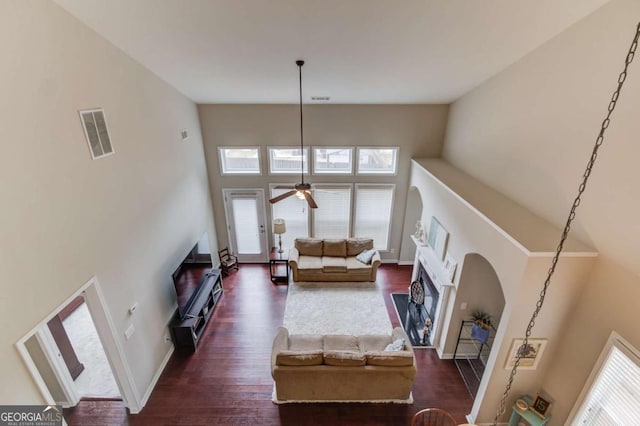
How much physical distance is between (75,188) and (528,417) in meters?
6.10

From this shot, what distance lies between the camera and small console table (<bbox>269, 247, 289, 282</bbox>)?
7.27m

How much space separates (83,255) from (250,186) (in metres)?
4.43

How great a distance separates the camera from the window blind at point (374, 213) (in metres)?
7.53

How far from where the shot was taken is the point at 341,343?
4.88 metres

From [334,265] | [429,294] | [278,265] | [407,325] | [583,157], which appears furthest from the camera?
[278,265]

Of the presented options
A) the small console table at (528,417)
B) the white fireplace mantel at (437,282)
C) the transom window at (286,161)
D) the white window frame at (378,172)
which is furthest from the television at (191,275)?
the small console table at (528,417)

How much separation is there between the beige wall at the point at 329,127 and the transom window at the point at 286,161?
0.18m

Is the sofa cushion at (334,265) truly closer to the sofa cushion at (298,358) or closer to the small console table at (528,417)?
the sofa cushion at (298,358)

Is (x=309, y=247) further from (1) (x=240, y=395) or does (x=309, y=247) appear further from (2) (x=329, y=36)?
(2) (x=329, y=36)

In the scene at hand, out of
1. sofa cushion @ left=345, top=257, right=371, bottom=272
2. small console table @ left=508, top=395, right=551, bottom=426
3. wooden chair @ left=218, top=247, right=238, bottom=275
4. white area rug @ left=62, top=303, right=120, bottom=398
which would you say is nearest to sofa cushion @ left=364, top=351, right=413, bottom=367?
small console table @ left=508, top=395, right=551, bottom=426

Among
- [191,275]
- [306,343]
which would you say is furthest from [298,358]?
[191,275]

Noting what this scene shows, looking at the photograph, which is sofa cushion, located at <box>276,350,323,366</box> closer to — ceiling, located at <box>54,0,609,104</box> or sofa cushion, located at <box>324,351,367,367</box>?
sofa cushion, located at <box>324,351,367,367</box>

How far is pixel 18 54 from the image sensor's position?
8.32ft

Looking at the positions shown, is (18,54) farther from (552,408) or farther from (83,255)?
(552,408)
